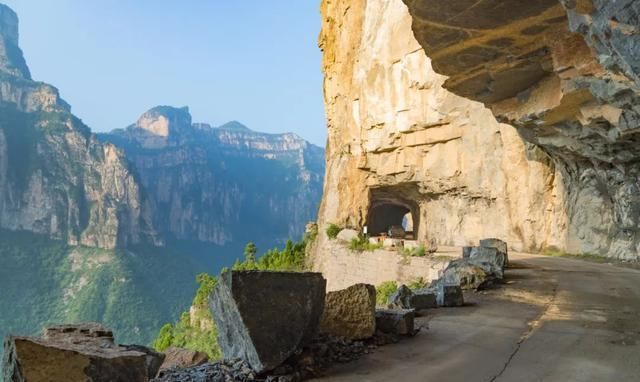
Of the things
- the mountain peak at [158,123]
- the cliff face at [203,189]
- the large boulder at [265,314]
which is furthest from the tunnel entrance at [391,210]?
the mountain peak at [158,123]

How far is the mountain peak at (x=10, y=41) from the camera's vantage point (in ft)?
418

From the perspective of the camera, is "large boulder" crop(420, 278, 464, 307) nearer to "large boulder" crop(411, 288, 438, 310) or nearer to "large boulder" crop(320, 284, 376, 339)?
"large boulder" crop(411, 288, 438, 310)

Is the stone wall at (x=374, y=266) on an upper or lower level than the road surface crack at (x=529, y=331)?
A: lower

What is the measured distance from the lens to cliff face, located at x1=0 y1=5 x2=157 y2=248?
9369cm

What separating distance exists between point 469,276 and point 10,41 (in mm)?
170208

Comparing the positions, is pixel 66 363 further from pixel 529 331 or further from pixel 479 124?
pixel 479 124

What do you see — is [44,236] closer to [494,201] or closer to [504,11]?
[494,201]

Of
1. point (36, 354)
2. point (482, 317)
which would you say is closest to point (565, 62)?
point (482, 317)

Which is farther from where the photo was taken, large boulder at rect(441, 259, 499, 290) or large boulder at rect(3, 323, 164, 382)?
large boulder at rect(441, 259, 499, 290)

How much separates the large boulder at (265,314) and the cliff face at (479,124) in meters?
4.72

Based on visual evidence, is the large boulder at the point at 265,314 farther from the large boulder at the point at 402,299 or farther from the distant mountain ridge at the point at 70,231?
the distant mountain ridge at the point at 70,231

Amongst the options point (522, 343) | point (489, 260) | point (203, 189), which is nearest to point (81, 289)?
point (203, 189)

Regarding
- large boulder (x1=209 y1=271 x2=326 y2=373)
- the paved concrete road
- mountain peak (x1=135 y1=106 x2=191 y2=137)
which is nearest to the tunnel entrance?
the paved concrete road

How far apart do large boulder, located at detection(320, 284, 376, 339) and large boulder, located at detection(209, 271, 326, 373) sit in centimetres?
53
